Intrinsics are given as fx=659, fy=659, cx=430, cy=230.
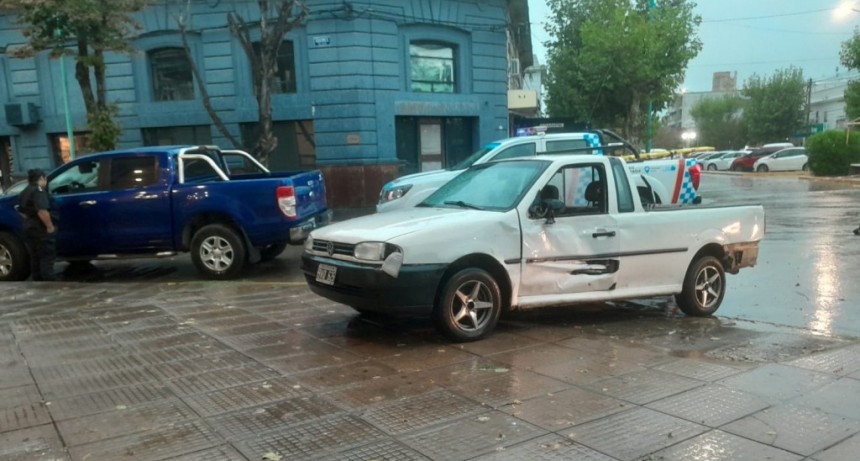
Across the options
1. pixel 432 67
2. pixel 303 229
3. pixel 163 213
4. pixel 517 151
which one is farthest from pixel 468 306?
pixel 432 67

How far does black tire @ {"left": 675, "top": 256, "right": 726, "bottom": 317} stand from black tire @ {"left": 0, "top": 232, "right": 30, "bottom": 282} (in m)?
9.04

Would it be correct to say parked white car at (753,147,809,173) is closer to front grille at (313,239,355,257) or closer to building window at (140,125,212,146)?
building window at (140,125,212,146)

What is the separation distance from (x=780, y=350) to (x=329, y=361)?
3.76 m

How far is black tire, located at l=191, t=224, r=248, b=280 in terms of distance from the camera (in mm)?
9266

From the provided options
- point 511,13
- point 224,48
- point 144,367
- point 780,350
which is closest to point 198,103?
point 224,48

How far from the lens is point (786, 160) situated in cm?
4034

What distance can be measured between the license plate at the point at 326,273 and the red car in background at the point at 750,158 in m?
43.1

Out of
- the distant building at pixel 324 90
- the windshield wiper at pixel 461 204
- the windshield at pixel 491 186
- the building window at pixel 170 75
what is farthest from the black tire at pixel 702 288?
the building window at pixel 170 75

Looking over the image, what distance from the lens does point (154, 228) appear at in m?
9.38

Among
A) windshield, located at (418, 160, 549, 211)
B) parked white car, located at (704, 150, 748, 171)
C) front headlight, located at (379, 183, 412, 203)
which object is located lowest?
parked white car, located at (704, 150, 748, 171)

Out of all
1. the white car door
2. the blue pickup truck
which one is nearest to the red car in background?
the blue pickup truck

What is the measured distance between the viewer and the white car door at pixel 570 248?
6.00 metres

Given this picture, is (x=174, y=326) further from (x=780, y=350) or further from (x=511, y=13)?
(x=511, y=13)

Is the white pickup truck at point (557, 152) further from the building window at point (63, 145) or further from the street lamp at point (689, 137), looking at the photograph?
the street lamp at point (689, 137)
